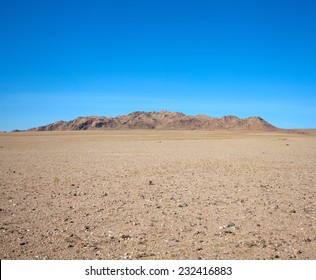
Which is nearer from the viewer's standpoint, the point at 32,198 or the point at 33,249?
the point at 33,249

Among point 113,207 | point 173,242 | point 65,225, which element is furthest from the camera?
point 113,207

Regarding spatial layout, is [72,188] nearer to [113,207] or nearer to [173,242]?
[113,207]

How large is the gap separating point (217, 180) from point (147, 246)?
851 cm

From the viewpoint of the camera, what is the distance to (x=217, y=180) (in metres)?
14.5

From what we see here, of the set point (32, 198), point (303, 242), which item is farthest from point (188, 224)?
point (32, 198)

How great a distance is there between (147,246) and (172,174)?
33.6ft

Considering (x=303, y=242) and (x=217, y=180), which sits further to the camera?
(x=217, y=180)

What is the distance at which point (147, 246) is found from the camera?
6527 mm

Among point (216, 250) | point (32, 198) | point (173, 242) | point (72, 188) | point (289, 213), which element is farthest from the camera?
point (72, 188)

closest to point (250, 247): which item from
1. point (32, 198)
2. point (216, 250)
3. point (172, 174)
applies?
point (216, 250)
